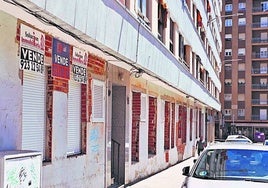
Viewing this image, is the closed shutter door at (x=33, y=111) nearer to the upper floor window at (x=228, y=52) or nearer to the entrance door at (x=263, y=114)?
the entrance door at (x=263, y=114)

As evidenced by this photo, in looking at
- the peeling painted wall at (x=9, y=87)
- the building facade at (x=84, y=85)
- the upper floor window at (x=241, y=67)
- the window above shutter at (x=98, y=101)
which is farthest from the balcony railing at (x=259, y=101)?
the peeling painted wall at (x=9, y=87)

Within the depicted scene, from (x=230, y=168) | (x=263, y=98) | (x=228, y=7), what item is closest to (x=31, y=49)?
(x=230, y=168)

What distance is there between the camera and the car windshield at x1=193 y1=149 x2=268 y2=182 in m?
8.39

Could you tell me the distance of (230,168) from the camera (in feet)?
28.2

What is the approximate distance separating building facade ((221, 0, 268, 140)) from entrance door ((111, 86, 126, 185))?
220 ft

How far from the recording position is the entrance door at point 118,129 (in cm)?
1435

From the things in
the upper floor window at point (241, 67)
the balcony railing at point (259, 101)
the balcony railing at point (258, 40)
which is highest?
the balcony railing at point (258, 40)

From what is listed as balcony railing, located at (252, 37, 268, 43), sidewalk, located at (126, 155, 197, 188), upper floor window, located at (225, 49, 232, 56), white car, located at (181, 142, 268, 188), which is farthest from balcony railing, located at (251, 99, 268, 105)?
white car, located at (181, 142, 268, 188)

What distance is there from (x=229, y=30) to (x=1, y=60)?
79.8 m

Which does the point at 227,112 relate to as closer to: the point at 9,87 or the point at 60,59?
the point at 60,59

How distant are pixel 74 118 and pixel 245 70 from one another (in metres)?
Result: 74.1

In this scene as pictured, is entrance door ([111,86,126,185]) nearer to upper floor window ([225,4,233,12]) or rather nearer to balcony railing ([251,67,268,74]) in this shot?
balcony railing ([251,67,268,74])

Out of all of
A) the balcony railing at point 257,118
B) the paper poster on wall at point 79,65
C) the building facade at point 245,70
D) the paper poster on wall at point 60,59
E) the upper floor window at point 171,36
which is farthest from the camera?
the balcony railing at point 257,118

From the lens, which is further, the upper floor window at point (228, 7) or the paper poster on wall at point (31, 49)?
the upper floor window at point (228, 7)
